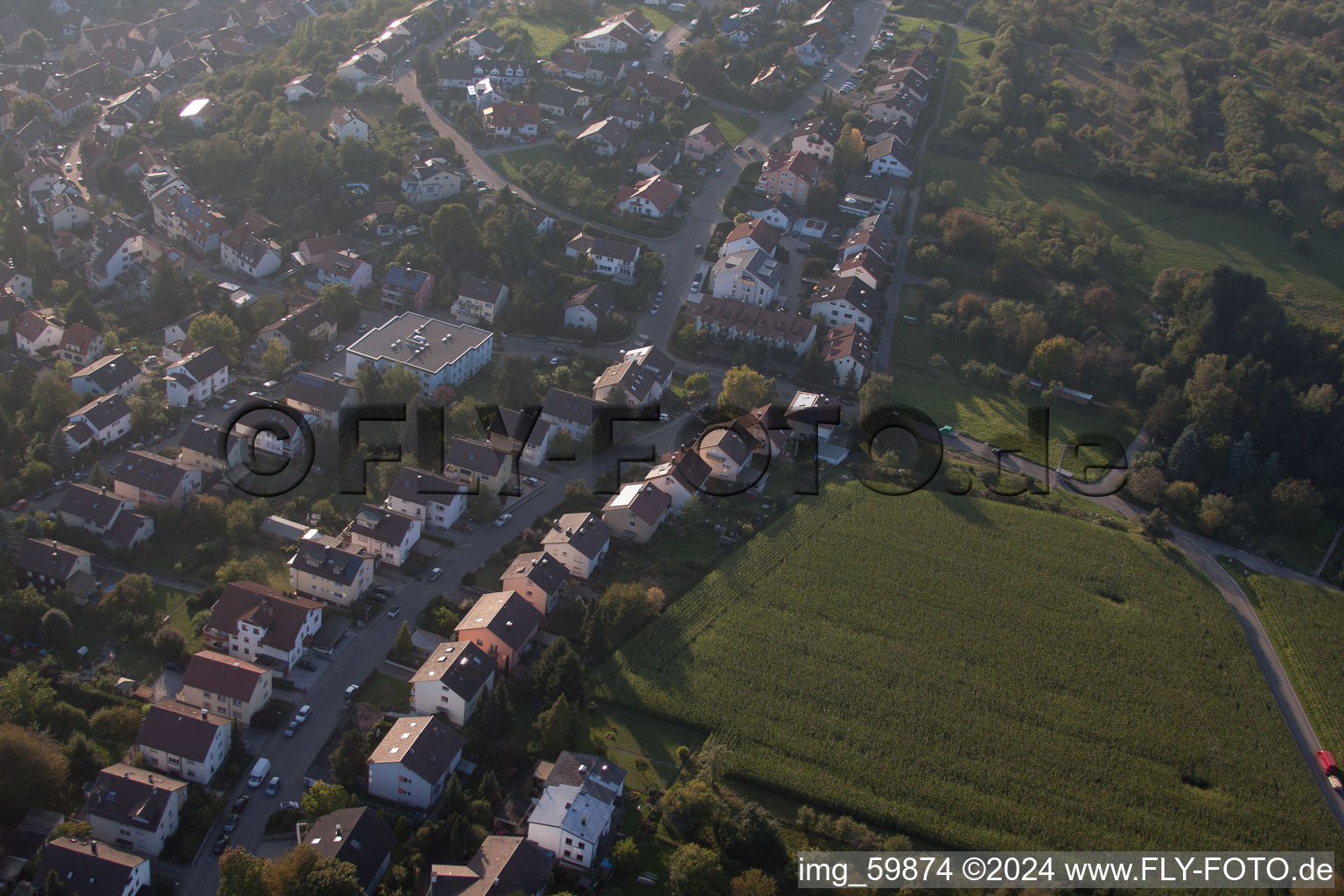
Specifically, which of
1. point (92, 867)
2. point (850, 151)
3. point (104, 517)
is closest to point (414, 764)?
point (92, 867)

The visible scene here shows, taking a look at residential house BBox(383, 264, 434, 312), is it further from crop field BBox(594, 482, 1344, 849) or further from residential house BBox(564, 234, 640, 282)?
crop field BBox(594, 482, 1344, 849)

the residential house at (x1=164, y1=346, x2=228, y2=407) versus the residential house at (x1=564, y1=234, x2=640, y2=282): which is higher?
the residential house at (x1=564, y1=234, x2=640, y2=282)

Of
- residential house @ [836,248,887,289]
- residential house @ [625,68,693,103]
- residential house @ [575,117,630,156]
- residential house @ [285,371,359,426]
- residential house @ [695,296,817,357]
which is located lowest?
residential house @ [285,371,359,426]

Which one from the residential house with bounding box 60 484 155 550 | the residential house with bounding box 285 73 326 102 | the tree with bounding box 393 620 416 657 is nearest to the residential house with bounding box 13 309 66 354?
the residential house with bounding box 60 484 155 550

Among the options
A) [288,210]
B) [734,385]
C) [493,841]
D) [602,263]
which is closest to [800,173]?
[602,263]

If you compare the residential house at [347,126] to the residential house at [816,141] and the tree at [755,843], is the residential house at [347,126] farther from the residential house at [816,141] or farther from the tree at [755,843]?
the tree at [755,843]

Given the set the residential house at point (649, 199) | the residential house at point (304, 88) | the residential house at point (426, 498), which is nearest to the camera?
the residential house at point (426, 498)

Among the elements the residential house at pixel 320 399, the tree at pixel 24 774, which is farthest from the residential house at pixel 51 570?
the residential house at pixel 320 399
